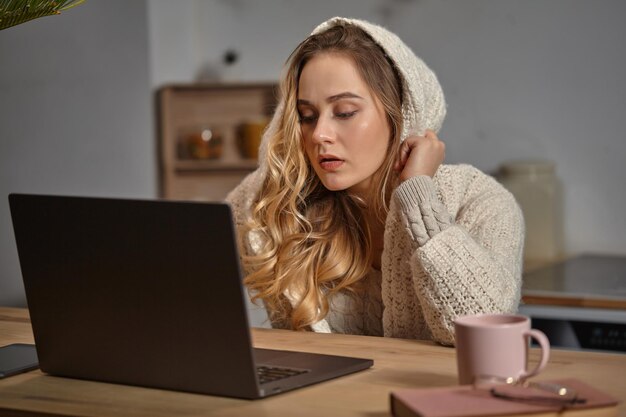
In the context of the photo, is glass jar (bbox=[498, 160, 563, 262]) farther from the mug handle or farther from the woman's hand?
the mug handle

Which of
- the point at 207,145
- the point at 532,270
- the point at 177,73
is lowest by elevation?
the point at 532,270

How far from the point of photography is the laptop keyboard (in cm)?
127

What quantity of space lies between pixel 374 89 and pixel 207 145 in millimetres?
1737

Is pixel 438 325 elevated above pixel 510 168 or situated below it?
below

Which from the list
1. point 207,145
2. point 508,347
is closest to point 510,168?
point 207,145

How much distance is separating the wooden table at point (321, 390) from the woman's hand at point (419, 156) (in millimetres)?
437

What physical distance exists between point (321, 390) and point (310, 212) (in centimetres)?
89

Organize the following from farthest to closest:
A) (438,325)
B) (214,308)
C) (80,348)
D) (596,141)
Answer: (596,141) < (438,325) < (80,348) < (214,308)

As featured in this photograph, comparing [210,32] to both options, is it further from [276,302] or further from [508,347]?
[508,347]

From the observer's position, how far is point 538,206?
3201mm

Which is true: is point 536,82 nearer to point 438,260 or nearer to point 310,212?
point 310,212

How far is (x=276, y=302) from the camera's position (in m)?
1.98

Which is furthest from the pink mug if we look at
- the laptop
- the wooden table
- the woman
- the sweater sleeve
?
the woman

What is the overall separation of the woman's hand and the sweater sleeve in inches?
2.6
